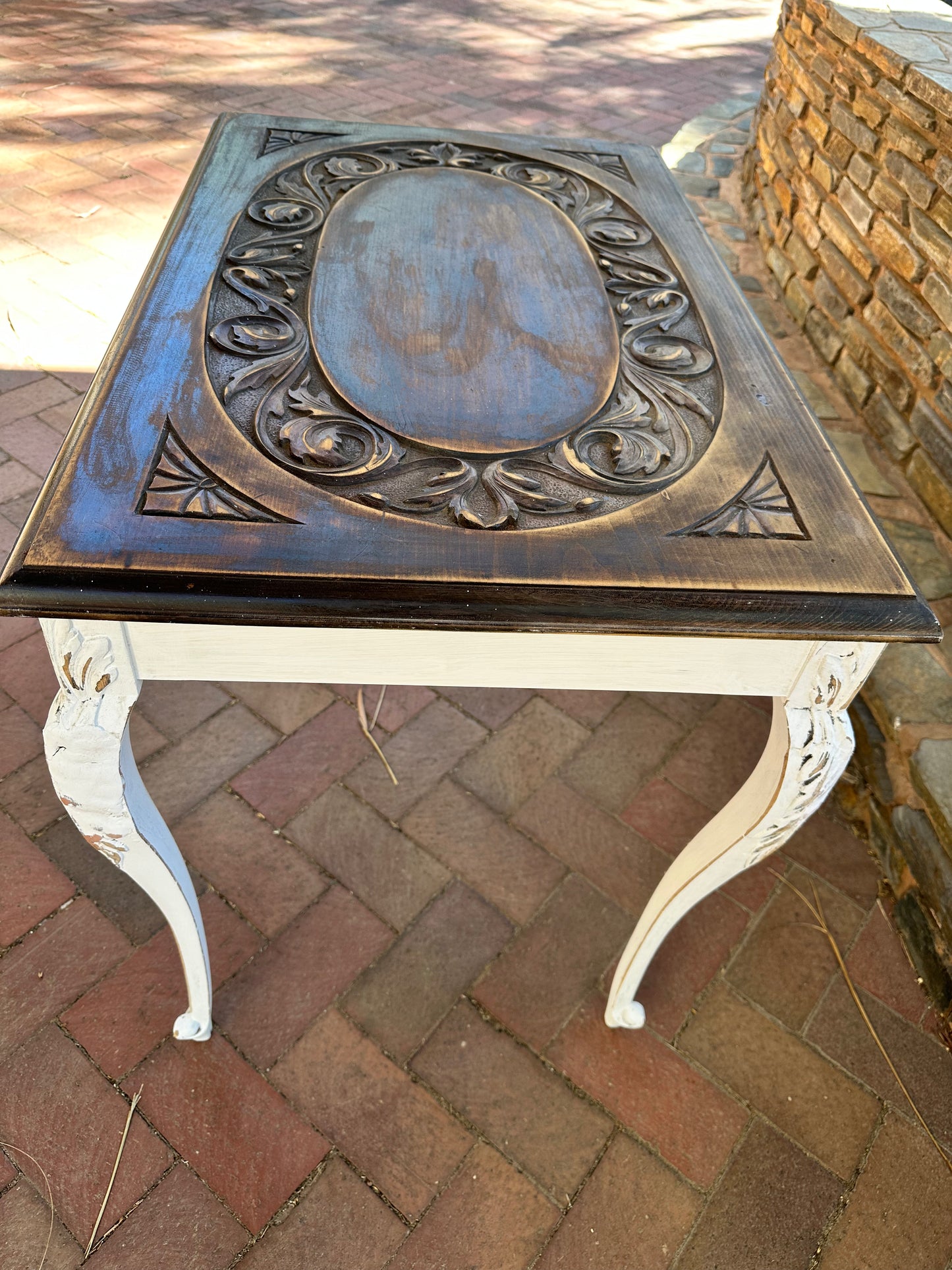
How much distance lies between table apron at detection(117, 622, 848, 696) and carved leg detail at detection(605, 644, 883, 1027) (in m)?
0.03

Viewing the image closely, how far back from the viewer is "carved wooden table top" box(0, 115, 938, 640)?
2.76ft

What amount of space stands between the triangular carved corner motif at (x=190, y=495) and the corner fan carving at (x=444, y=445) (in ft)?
0.27

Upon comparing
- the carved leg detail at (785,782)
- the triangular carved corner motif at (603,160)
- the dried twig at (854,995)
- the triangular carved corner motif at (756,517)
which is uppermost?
the triangular carved corner motif at (603,160)

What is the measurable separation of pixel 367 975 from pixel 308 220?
1.33m

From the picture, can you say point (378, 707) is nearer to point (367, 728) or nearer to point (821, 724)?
point (367, 728)

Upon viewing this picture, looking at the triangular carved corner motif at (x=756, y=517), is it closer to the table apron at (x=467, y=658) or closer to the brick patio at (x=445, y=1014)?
the table apron at (x=467, y=658)

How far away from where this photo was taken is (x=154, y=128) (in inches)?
156

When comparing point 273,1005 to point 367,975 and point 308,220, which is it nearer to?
point 367,975

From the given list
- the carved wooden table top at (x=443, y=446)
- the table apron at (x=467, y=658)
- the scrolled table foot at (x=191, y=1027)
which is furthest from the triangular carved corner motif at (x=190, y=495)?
the scrolled table foot at (x=191, y=1027)

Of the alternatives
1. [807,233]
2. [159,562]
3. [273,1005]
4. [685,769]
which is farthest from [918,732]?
[807,233]

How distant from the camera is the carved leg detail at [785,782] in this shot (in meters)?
0.93

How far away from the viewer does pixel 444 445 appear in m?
1.03

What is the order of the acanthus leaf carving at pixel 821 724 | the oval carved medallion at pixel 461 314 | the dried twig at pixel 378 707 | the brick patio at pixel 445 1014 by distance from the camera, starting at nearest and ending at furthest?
1. the acanthus leaf carving at pixel 821 724
2. the oval carved medallion at pixel 461 314
3. the brick patio at pixel 445 1014
4. the dried twig at pixel 378 707

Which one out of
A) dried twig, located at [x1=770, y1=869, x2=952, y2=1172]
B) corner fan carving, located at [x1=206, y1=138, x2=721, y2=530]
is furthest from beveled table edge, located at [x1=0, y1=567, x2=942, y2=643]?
dried twig, located at [x1=770, y1=869, x2=952, y2=1172]
